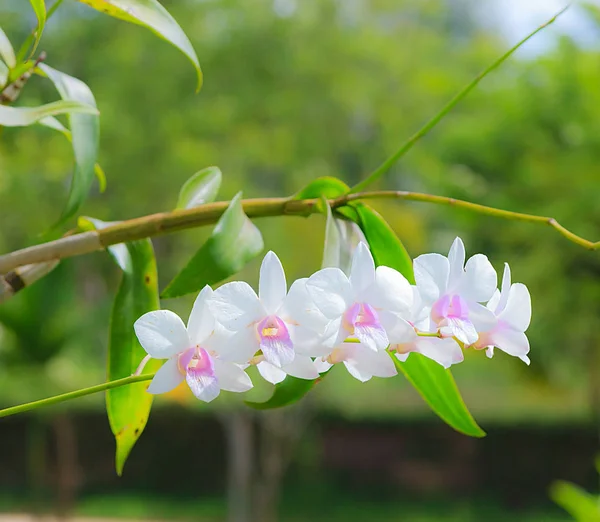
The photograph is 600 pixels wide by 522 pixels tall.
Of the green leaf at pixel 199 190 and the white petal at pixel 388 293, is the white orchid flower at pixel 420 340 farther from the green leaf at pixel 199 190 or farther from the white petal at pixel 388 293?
the green leaf at pixel 199 190

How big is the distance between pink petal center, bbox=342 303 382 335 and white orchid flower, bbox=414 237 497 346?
0.03 meters

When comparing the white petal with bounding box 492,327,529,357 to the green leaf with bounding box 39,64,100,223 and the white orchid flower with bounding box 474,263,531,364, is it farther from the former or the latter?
the green leaf with bounding box 39,64,100,223

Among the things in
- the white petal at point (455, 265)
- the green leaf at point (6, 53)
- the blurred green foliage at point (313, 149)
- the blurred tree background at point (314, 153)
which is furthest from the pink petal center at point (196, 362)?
the blurred green foliage at point (313, 149)

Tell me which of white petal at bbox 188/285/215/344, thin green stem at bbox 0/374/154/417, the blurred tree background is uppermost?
the blurred tree background

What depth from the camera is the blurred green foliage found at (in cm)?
413

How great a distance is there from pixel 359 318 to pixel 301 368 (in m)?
0.03

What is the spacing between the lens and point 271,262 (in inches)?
13.1

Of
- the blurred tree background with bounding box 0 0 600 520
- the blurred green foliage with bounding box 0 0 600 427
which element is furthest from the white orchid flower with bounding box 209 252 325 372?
the blurred green foliage with bounding box 0 0 600 427

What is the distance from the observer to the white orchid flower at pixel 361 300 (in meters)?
0.33

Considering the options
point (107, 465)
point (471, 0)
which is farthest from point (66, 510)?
point (471, 0)

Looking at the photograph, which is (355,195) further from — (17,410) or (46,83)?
(46,83)

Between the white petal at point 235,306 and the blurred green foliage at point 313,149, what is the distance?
3.67 m

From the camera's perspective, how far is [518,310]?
36 centimetres

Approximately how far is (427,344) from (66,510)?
21.0ft
